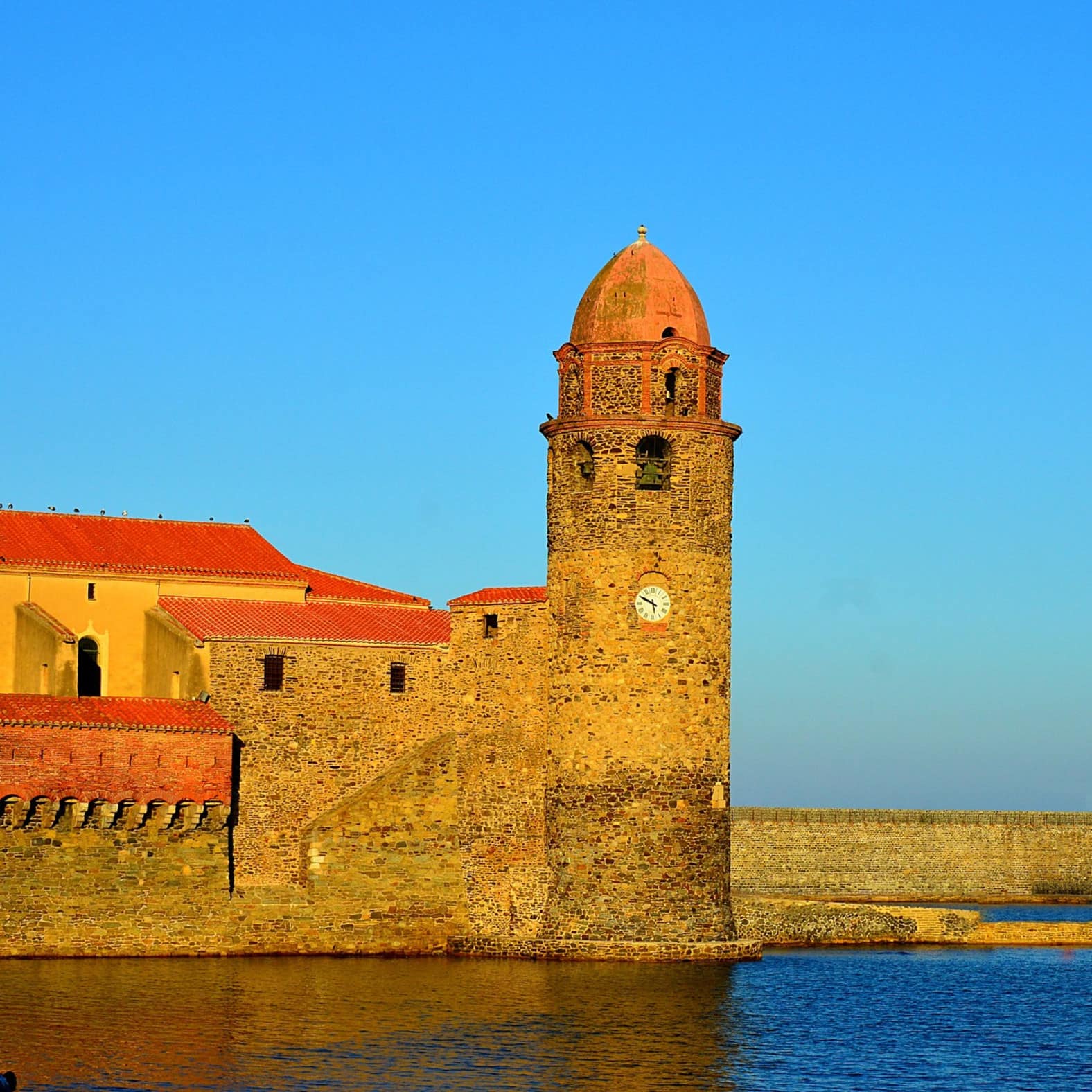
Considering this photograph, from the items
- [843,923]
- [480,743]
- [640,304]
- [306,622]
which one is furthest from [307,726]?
[843,923]

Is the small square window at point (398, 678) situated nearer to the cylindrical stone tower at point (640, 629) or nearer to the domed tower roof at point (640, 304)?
the cylindrical stone tower at point (640, 629)

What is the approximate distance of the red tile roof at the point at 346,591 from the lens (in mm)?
47844

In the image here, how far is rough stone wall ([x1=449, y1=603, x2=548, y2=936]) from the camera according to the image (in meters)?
41.9

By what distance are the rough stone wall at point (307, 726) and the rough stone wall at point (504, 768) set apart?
853 millimetres

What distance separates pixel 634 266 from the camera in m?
42.6

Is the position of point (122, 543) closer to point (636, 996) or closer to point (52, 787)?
point (52, 787)

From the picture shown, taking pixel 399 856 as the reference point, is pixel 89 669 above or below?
above

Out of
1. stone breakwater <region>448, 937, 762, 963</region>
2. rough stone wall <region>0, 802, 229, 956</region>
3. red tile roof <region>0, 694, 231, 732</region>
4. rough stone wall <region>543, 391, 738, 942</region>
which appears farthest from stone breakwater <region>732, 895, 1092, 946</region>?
red tile roof <region>0, 694, 231, 732</region>

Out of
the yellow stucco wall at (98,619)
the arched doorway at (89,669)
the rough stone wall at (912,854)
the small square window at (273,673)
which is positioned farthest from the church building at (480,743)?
the rough stone wall at (912,854)

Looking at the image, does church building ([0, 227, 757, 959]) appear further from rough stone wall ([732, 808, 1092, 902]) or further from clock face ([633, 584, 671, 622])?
rough stone wall ([732, 808, 1092, 902])

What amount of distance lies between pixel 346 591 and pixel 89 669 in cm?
632

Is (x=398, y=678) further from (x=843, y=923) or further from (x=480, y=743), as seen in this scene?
(x=843, y=923)

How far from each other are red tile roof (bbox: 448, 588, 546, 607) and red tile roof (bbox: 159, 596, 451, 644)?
38.1 inches

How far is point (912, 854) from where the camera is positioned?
62.1 m
